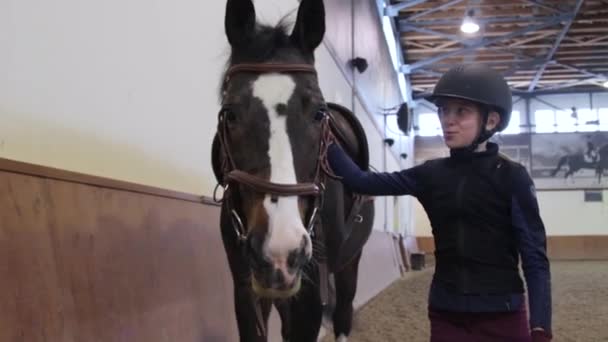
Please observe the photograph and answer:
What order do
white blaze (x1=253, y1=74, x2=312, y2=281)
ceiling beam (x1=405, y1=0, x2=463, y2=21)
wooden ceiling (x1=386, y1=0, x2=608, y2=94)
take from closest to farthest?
white blaze (x1=253, y1=74, x2=312, y2=281) < ceiling beam (x1=405, y1=0, x2=463, y2=21) < wooden ceiling (x1=386, y1=0, x2=608, y2=94)

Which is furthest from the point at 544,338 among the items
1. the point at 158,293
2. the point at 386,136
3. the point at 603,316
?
the point at 386,136

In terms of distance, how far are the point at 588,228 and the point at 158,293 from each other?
2192 centimetres

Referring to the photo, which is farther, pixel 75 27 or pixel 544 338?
pixel 75 27

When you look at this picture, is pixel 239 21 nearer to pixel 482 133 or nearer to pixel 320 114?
pixel 320 114

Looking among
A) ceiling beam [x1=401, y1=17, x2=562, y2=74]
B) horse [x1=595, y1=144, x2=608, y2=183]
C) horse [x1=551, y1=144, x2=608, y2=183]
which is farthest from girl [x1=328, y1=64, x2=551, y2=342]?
horse [x1=595, y1=144, x2=608, y2=183]

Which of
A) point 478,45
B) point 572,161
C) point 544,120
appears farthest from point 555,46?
point 572,161

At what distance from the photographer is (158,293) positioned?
2.55 metres

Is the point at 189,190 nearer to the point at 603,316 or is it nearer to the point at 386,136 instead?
the point at 603,316

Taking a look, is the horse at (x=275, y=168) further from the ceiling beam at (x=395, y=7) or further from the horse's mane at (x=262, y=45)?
the ceiling beam at (x=395, y=7)

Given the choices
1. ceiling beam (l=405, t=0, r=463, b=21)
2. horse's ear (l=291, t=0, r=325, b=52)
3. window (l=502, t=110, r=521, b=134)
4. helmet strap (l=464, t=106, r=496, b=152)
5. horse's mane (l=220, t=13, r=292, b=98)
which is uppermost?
ceiling beam (l=405, t=0, r=463, b=21)

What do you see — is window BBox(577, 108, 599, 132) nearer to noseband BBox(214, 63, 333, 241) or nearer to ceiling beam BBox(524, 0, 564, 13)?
ceiling beam BBox(524, 0, 564, 13)

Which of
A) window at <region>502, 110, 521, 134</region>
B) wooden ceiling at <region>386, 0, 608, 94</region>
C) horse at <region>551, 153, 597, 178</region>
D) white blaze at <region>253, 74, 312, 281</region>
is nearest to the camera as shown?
white blaze at <region>253, 74, 312, 281</region>

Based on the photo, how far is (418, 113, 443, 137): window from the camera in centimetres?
2331

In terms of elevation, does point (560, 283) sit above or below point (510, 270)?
below
